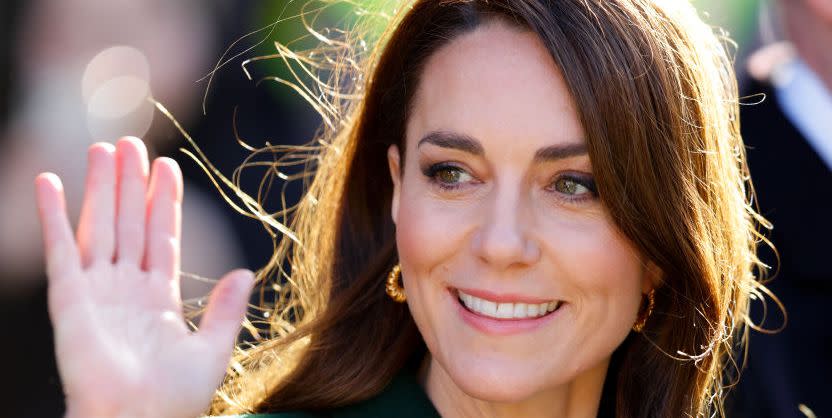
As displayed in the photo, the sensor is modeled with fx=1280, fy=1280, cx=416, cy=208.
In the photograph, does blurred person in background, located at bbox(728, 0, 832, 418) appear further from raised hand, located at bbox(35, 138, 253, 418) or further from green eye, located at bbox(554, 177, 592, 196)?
raised hand, located at bbox(35, 138, 253, 418)

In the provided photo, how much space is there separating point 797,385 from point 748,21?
1.48 metres

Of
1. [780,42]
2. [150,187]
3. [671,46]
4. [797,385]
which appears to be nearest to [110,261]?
[150,187]

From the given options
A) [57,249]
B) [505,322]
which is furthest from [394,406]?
[57,249]

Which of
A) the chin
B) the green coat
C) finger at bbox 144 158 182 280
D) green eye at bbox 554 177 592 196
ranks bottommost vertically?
the green coat

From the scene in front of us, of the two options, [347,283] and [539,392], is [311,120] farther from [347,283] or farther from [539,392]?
[539,392]

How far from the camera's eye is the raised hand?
198 cm

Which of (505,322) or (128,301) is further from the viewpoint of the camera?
(505,322)

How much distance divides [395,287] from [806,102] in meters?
1.46

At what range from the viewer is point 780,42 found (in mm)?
3717

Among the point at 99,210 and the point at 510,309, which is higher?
the point at 99,210

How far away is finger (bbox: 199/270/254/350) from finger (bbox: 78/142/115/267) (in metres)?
0.18

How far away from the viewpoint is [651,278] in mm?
2652

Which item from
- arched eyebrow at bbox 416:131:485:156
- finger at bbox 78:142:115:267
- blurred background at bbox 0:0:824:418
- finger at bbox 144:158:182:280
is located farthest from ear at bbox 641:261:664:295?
blurred background at bbox 0:0:824:418

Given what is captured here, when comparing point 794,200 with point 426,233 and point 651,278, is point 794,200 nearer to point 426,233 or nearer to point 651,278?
point 651,278
